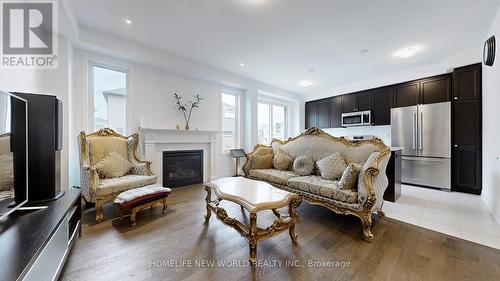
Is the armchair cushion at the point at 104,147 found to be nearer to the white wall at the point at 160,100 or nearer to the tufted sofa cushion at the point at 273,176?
the white wall at the point at 160,100

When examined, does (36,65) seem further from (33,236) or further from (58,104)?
(33,236)

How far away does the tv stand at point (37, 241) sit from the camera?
95cm

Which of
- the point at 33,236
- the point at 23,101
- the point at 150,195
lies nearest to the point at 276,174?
the point at 150,195

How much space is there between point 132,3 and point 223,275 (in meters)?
3.08

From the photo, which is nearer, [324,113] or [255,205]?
[255,205]

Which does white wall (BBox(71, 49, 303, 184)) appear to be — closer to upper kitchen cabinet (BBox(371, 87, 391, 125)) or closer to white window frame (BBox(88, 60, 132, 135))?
white window frame (BBox(88, 60, 132, 135))

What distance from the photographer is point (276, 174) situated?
3188mm

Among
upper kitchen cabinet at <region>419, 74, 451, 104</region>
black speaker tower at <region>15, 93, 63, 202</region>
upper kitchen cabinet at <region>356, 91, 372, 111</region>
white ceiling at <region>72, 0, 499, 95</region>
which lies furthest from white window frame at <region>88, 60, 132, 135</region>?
upper kitchen cabinet at <region>419, 74, 451, 104</region>

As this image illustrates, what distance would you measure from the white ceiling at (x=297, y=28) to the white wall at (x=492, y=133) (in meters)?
0.57

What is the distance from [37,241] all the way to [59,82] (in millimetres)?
2570

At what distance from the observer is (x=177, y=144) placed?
4.17 metres

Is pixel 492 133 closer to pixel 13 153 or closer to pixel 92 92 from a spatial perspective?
pixel 13 153

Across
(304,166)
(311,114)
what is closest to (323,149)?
(304,166)

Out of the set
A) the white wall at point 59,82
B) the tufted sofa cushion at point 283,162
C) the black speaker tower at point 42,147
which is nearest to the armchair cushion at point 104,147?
the white wall at point 59,82
